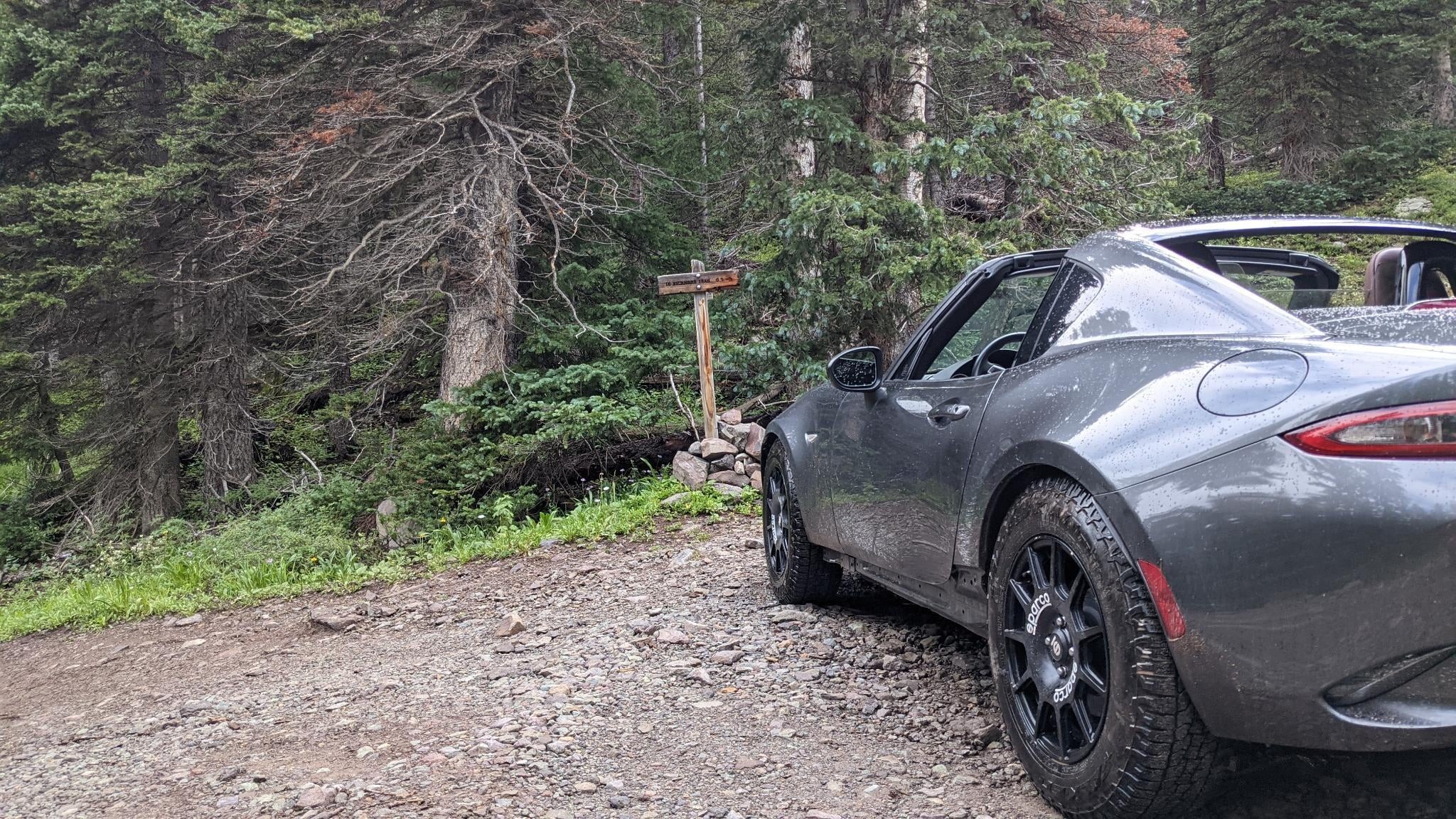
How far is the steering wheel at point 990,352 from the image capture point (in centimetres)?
425

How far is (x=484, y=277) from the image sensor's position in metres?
11.5

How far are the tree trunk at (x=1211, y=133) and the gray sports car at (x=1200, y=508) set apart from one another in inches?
888

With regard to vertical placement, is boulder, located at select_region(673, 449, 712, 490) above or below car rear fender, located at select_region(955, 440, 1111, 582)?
below

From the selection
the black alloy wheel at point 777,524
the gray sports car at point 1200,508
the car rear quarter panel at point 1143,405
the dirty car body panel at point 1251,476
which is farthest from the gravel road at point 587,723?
the car rear quarter panel at point 1143,405

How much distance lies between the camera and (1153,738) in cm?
246

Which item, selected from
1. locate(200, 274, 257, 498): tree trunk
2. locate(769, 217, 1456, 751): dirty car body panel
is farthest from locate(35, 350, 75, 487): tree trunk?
locate(769, 217, 1456, 751): dirty car body panel

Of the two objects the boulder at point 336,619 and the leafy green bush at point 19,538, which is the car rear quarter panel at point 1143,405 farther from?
the leafy green bush at point 19,538

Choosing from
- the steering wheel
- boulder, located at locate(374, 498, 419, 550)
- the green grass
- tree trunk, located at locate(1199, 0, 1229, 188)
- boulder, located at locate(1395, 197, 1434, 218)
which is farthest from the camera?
tree trunk, located at locate(1199, 0, 1229, 188)

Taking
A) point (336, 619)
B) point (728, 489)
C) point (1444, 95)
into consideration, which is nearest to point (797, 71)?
point (728, 489)

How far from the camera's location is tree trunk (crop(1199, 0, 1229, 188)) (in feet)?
76.0

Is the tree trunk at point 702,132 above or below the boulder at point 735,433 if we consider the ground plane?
above

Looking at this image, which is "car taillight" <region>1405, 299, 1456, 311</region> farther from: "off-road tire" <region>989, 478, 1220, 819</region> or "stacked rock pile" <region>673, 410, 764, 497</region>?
"stacked rock pile" <region>673, 410, 764, 497</region>

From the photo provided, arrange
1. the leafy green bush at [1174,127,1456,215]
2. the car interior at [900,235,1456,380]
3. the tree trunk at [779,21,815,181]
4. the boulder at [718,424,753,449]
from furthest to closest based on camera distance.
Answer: the leafy green bush at [1174,127,1456,215], the tree trunk at [779,21,815,181], the boulder at [718,424,753,449], the car interior at [900,235,1456,380]

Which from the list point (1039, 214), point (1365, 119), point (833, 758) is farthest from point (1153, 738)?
point (1365, 119)
